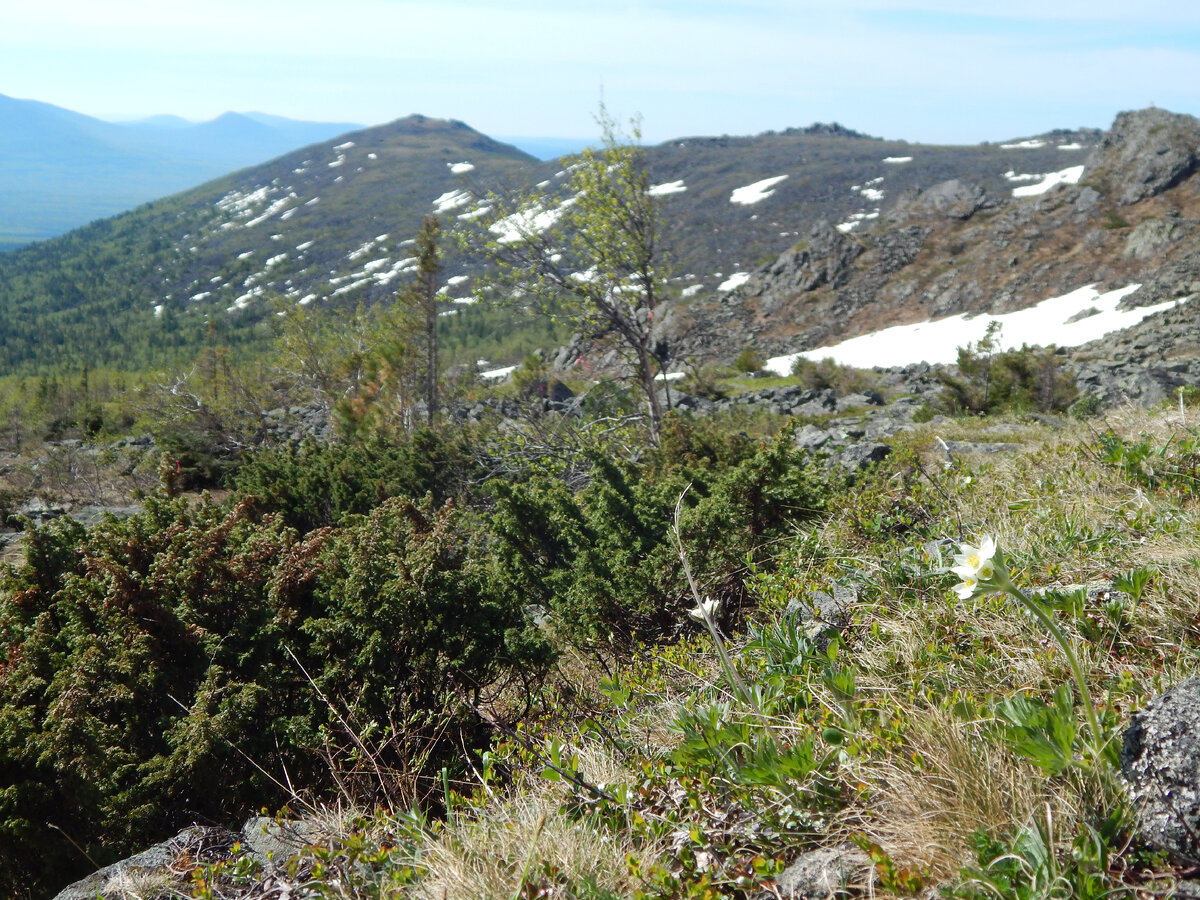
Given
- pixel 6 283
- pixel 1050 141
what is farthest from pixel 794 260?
pixel 6 283

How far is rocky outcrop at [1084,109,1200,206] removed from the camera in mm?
39250

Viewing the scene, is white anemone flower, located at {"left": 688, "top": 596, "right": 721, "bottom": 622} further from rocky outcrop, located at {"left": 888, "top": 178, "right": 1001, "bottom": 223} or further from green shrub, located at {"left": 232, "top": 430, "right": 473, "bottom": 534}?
rocky outcrop, located at {"left": 888, "top": 178, "right": 1001, "bottom": 223}

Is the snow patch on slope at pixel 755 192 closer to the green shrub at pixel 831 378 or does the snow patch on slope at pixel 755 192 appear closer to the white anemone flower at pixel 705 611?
the green shrub at pixel 831 378

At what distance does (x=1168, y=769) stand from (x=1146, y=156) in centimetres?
4993

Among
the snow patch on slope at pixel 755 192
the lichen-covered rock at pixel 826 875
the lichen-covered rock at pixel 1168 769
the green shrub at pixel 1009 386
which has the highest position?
the snow patch on slope at pixel 755 192

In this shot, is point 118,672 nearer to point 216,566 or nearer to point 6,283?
point 216,566

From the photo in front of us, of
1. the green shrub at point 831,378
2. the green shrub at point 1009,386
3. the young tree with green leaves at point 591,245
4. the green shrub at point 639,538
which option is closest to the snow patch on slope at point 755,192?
the green shrub at point 831,378

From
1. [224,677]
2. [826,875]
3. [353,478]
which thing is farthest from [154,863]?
[353,478]

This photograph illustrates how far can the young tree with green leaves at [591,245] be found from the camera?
10102 millimetres

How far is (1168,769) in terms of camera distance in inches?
67.1

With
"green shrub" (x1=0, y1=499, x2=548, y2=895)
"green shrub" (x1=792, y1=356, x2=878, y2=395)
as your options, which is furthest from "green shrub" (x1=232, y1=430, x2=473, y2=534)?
"green shrub" (x1=792, y1=356, x2=878, y2=395)

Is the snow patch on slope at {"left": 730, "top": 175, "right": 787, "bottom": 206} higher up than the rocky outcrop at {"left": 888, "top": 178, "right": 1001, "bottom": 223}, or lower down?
higher up

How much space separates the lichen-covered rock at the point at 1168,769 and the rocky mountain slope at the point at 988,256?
31019 millimetres

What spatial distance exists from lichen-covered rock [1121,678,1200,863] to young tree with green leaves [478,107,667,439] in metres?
8.90
